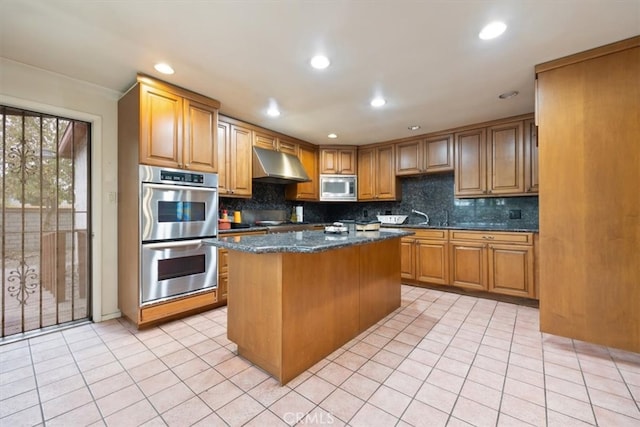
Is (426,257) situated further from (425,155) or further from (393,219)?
(425,155)

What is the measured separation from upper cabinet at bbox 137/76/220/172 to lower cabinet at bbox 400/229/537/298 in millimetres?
3011

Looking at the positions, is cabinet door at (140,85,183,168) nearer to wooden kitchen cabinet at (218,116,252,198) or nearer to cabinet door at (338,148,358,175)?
wooden kitchen cabinet at (218,116,252,198)

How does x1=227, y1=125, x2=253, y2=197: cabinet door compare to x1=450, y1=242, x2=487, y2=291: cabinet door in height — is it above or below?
above

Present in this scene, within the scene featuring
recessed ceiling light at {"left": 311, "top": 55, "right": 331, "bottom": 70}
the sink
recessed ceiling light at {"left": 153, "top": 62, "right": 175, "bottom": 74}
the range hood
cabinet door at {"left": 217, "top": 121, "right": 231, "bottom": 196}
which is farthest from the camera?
the sink

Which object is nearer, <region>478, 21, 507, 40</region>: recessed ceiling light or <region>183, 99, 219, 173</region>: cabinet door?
<region>478, 21, 507, 40</region>: recessed ceiling light

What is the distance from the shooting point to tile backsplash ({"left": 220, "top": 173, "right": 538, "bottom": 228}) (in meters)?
3.79

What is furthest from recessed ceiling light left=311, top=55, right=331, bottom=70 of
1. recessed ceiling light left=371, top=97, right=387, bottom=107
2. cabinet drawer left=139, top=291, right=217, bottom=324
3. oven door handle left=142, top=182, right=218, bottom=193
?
cabinet drawer left=139, top=291, right=217, bottom=324

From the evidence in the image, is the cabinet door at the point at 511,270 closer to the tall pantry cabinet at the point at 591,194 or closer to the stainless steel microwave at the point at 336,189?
the tall pantry cabinet at the point at 591,194

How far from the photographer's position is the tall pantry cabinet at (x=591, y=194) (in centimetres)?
197

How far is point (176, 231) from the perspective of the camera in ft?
8.79

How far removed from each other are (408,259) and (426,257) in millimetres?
272

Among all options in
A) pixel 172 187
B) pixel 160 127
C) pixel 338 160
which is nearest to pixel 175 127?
pixel 160 127

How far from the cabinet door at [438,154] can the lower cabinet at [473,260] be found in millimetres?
1012

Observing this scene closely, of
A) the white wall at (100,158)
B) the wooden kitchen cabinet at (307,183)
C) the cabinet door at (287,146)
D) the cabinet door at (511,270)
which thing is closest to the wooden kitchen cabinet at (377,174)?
the wooden kitchen cabinet at (307,183)
